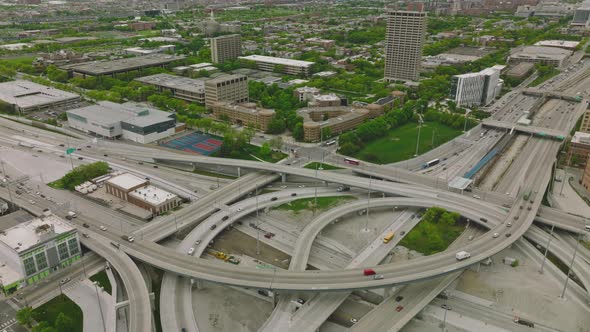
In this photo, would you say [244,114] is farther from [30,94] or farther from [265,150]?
[30,94]

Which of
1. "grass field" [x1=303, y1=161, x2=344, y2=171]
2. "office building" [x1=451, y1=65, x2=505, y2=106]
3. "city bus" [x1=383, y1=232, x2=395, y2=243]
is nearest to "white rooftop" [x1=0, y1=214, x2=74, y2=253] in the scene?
"city bus" [x1=383, y1=232, x2=395, y2=243]

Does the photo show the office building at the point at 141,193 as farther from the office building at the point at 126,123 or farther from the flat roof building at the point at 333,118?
the flat roof building at the point at 333,118

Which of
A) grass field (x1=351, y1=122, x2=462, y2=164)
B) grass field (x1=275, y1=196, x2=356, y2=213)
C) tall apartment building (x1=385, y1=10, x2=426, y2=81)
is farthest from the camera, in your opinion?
tall apartment building (x1=385, y1=10, x2=426, y2=81)

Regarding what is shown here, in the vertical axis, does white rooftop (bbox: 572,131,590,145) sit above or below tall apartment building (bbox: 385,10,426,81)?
below

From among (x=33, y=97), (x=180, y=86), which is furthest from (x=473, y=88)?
(x=33, y=97)

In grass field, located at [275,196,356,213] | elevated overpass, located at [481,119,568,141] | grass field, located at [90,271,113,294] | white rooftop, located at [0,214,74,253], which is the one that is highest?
elevated overpass, located at [481,119,568,141]

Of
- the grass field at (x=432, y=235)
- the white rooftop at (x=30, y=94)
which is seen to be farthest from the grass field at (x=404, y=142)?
the white rooftop at (x=30, y=94)

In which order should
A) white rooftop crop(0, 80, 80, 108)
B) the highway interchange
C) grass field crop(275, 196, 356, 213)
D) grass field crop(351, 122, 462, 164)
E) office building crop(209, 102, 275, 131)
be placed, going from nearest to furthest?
the highway interchange → grass field crop(275, 196, 356, 213) → grass field crop(351, 122, 462, 164) → office building crop(209, 102, 275, 131) → white rooftop crop(0, 80, 80, 108)

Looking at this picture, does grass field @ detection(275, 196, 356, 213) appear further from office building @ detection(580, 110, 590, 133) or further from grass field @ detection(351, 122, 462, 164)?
office building @ detection(580, 110, 590, 133)
